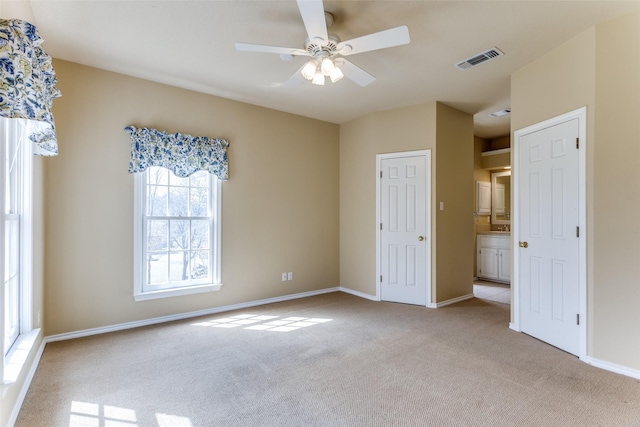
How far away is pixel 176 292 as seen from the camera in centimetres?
379

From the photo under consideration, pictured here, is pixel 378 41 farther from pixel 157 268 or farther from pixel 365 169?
pixel 157 268

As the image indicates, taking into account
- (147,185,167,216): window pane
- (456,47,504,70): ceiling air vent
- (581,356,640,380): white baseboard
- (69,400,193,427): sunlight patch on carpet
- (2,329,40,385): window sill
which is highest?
(456,47,504,70): ceiling air vent

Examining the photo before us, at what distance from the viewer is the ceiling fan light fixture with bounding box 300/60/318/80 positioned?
8.47 ft

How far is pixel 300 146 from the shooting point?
16.3 feet

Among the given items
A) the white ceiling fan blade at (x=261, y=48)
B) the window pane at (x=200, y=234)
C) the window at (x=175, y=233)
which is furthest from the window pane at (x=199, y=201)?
the white ceiling fan blade at (x=261, y=48)

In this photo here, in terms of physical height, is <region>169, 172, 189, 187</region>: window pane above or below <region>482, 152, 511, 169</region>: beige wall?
below

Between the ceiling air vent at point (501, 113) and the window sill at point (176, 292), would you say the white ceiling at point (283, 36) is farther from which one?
the window sill at point (176, 292)

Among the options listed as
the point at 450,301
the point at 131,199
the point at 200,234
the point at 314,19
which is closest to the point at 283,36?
the point at 314,19

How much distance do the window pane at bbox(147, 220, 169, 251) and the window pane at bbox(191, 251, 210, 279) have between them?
371 mm

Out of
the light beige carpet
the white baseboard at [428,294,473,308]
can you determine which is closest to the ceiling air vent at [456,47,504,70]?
the light beige carpet

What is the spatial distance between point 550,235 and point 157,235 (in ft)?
13.6

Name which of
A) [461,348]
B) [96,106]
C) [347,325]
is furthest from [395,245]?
[96,106]

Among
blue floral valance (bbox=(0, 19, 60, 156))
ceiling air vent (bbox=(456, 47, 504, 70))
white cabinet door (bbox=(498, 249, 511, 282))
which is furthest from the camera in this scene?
white cabinet door (bbox=(498, 249, 511, 282))

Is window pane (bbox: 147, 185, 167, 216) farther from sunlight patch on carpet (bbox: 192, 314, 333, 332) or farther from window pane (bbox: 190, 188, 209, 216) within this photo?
sunlight patch on carpet (bbox: 192, 314, 333, 332)
